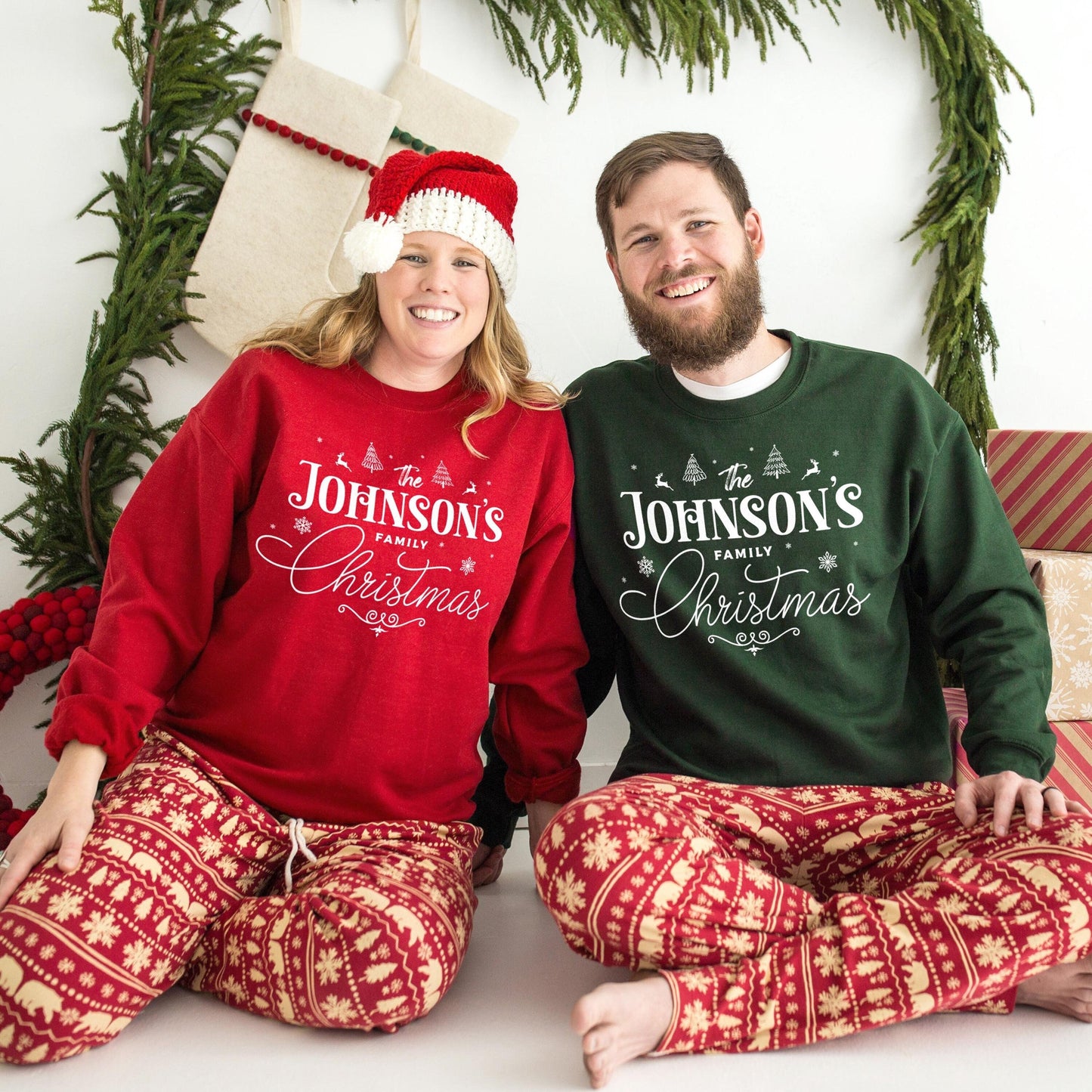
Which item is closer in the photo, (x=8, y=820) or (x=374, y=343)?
(x=374, y=343)

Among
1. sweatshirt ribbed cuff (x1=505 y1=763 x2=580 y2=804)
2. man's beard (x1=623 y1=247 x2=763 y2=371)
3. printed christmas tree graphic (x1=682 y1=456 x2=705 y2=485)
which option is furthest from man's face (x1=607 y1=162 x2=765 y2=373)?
sweatshirt ribbed cuff (x1=505 y1=763 x2=580 y2=804)

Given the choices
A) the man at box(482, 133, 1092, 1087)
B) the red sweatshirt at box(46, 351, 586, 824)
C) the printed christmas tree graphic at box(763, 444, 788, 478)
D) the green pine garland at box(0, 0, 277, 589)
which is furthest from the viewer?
the green pine garland at box(0, 0, 277, 589)

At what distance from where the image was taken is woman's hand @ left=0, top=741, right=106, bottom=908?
1.14 meters

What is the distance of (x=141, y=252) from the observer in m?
1.79

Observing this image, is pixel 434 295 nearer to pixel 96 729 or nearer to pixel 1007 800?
pixel 96 729

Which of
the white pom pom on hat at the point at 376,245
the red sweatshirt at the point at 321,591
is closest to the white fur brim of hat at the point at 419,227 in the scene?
the white pom pom on hat at the point at 376,245

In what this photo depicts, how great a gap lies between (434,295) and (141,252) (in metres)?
0.69

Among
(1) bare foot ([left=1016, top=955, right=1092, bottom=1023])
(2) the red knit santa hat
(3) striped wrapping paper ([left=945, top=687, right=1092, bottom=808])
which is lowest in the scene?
(1) bare foot ([left=1016, top=955, right=1092, bottom=1023])

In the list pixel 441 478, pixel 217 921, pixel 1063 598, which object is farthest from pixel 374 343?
pixel 1063 598

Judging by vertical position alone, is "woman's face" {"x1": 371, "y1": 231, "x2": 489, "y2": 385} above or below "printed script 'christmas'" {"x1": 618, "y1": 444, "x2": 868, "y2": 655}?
above

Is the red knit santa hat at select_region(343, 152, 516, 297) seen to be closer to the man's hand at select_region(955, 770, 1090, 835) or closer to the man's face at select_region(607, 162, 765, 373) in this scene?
the man's face at select_region(607, 162, 765, 373)

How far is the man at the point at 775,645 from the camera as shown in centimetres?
111

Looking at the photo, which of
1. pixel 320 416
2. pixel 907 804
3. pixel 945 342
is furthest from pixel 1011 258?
pixel 320 416

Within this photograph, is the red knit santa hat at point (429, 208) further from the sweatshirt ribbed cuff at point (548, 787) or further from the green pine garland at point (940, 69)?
the sweatshirt ribbed cuff at point (548, 787)
